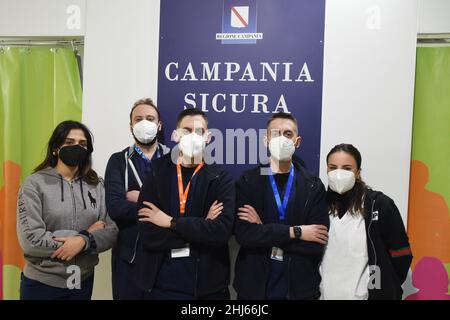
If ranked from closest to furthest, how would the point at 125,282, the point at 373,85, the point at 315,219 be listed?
1. the point at 315,219
2. the point at 125,282
3. the point at 373,85

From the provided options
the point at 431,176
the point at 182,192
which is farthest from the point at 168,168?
the point at 431,176

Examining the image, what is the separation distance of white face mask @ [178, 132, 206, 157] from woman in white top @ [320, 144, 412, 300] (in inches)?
31.1

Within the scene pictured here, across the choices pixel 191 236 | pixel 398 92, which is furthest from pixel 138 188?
pixel 398 92

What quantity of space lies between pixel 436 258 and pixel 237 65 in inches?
79.9

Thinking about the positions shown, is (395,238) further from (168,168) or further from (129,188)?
(129,188)

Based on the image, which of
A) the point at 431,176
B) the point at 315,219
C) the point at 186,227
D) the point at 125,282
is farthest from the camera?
the point at 431,176

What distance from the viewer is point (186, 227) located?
7.00ft

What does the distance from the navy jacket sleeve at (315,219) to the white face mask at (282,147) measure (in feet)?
0.80

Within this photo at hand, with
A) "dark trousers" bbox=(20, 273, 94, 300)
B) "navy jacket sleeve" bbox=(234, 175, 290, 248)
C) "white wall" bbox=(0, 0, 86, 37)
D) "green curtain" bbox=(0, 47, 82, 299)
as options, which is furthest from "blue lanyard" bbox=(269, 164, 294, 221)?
"white wall" bbox=(0, 0, 86, 37)

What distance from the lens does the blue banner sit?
2.86m

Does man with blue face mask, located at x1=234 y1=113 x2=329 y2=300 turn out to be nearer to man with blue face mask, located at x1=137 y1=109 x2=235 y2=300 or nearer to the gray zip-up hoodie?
man with blue face mask, located at x1=137 y1=109 x2=235 y2=300

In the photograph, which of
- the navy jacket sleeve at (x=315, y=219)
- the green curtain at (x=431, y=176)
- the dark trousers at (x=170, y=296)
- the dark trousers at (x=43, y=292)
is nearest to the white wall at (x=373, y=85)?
the green curtain at (x=431, y=176)

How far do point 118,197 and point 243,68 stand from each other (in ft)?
4.25

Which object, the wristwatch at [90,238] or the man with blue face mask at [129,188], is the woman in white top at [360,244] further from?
the wristwatch at [90,238]
